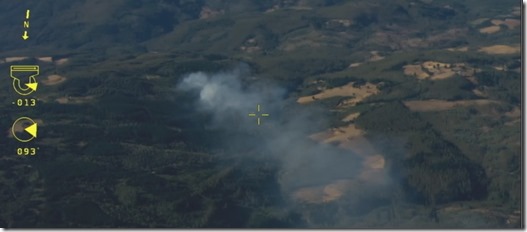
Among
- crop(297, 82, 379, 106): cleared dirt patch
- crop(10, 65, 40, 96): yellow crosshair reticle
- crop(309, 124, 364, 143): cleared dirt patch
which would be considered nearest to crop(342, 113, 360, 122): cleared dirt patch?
crop(309, 124, 364, 143): cleared dirt patch

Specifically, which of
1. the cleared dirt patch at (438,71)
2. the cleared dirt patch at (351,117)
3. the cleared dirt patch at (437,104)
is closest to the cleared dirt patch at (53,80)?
the cleared dirt patch at (351,117)

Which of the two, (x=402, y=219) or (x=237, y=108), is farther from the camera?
(x=237, y=108)

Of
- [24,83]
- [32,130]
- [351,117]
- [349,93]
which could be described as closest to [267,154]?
[351,117]

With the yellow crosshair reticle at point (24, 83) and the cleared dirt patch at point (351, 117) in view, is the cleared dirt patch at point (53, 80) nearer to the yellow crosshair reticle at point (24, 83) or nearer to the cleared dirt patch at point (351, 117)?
the yellow crosshair reticle at point (24, 83)

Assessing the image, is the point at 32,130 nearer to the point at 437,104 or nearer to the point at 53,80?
the point at 53,80

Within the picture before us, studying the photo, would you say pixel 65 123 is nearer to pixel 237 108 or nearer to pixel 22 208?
pixel 237 108

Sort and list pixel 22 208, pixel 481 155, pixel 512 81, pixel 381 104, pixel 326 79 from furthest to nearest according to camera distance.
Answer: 1. pixel 326 79
2. pixel 512 81
3. pixel 381 104
4. pixel 481 155
5. pixel 22 208

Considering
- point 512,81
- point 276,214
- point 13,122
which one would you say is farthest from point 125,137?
point 512,81
